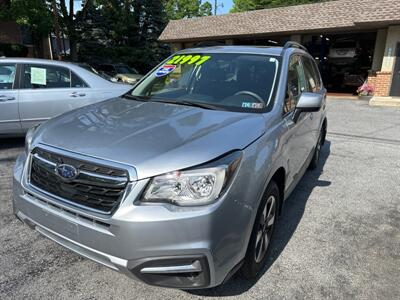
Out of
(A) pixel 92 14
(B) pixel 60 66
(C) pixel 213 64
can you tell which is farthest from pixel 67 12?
(C) pixel 213 64

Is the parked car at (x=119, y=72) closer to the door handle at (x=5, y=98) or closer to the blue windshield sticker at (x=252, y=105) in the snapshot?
the door handle at (x=5, y=98)

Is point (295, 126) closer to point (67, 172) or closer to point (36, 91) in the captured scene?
point (67, 172)

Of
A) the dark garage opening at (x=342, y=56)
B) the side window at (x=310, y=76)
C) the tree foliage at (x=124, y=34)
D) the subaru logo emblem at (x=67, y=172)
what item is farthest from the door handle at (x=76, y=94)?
the tree foliage at (x=124, y=34)

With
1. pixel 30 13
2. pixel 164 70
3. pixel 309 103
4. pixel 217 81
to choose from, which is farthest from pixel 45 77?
pixel 30 13

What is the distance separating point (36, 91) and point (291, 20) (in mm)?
15925

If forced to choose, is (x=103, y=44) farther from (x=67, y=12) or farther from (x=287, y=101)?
(x=287, y=101)

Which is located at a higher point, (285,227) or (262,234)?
(262,234)

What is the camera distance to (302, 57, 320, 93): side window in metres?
4.23

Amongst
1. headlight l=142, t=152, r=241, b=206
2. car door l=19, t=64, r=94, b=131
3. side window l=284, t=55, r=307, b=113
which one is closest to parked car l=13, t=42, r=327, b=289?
headlight l=142, t=152, r=241, b=206

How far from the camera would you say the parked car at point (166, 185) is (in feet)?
6.30

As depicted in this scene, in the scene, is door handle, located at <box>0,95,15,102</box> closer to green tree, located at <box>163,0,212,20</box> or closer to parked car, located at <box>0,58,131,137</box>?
parked car, located at <box>0,58,131,137</box>

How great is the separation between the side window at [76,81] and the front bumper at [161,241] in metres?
4.36

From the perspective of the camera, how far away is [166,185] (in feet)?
6.41

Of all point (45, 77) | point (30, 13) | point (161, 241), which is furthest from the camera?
point (30, 13)
